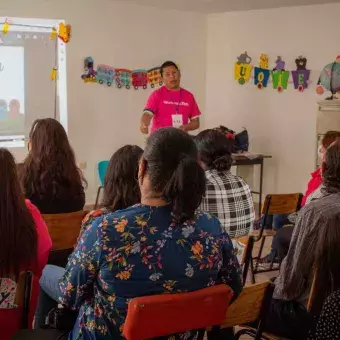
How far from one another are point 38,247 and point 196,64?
16.9 feet

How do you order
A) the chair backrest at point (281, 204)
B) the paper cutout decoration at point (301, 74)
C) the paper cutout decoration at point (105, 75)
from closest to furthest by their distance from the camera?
1. the chair backrest at point (281, 204)
2. the paper cutout decoration at point (301, 74)
3. the paper cutout decoration at point (105, 75)

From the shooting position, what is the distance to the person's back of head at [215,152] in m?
2.58

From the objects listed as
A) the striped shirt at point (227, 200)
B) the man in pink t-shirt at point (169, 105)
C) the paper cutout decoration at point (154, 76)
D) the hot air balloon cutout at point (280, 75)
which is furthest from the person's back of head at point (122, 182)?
the paper cutout decoration at point (154, 76)

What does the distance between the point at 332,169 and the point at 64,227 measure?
1327mm

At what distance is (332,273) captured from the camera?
2.12 meters

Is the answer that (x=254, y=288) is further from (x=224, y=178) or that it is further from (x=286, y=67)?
(x=286, y=67)

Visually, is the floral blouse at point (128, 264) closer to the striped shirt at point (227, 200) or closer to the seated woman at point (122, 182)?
the seated woman at point (122, 182)

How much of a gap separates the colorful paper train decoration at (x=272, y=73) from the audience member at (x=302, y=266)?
350 centimetres

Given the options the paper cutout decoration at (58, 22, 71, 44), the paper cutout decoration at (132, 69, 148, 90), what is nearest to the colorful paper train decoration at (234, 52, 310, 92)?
the paper cutout decoration at (132, 69, 148, 90)

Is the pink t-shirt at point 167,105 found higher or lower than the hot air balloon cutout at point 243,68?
lower

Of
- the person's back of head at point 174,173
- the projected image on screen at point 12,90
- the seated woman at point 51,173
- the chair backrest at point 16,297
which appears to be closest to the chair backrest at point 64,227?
the seated woman at point 51,173

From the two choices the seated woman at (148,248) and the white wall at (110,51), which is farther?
the white wall at (110,51)

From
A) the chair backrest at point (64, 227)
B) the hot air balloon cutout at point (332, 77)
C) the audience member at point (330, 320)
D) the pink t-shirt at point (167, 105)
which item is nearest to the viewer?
the audience member at point (330, 320)

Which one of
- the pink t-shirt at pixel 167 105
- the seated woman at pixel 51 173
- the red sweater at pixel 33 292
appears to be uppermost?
the pink t-shirt at pixel 167 105
